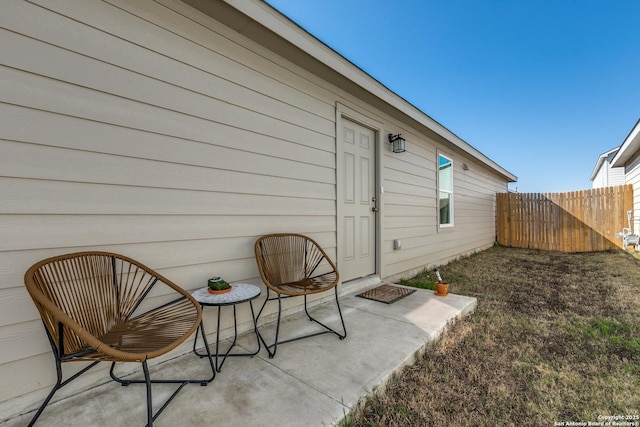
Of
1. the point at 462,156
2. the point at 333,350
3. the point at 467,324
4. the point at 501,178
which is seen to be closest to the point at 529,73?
the point at 501,178

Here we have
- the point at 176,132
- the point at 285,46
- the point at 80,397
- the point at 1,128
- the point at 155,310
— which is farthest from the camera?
the point at 285,46

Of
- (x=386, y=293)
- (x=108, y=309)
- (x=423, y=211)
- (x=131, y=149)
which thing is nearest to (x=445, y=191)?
(x=423, y=211)

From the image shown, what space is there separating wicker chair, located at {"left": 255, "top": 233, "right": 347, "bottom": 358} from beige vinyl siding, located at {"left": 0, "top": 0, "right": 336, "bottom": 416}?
0.13 m

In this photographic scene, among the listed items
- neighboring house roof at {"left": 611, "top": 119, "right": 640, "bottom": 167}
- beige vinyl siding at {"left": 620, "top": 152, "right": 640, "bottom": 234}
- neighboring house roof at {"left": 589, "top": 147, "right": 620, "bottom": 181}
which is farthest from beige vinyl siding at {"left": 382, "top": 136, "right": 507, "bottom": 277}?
neighboring house roof at {"left": 589, "top": 147, "right": 620, "bottom": 181}

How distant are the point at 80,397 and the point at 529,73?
1160cm

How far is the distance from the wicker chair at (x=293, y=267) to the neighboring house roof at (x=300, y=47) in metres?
1.61

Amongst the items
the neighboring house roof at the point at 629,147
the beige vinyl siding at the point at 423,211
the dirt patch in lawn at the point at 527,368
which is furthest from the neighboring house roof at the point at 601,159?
the dirt patch in lawn at the point at 527,368

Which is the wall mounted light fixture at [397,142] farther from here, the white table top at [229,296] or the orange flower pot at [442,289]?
the white table top at [229,296]

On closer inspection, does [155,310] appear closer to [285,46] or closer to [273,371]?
[273,371]

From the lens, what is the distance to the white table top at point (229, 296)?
157 cm

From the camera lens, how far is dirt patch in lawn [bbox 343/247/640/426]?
1.36 metres

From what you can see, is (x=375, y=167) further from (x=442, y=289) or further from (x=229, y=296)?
(x=229, y=296)

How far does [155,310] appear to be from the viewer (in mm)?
1624

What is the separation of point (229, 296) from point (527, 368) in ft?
6.45
